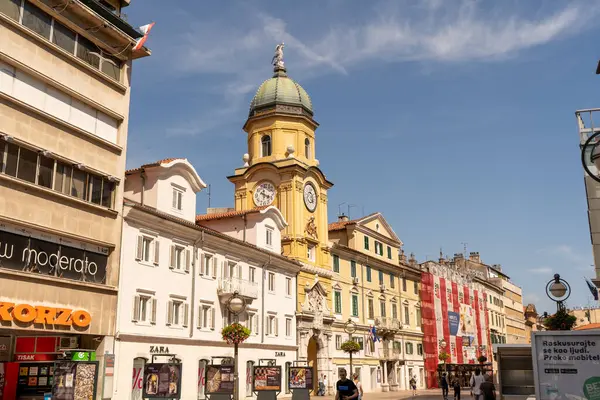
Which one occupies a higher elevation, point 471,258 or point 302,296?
point 471,258

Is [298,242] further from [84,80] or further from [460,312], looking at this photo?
[460,312]

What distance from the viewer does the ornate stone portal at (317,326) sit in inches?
1850

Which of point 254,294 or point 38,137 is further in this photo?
point 254,294

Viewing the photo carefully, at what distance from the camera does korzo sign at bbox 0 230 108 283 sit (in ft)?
78.8

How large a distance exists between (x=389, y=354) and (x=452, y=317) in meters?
19.4

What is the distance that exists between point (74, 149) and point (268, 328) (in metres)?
20.1

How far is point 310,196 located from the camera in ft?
172

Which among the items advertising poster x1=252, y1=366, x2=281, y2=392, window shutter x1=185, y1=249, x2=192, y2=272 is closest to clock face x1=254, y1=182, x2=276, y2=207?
window shutter x1=185, y1=249, x2=192, y2=272

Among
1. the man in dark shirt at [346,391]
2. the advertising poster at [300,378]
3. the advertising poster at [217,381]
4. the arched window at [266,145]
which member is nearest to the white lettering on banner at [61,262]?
the advertising poster at [217,381]

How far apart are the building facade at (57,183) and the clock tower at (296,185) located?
2091 cm

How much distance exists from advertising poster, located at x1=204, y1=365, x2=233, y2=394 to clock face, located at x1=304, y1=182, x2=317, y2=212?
2622 centimetres

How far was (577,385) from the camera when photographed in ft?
37.1

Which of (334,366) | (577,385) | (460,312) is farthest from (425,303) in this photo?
(577,385)

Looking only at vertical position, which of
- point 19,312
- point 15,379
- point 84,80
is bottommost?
point 15,379
